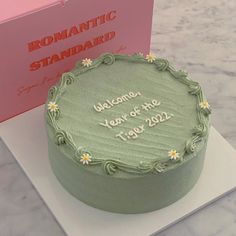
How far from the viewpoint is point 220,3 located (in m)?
1.79

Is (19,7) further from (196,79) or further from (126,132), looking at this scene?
(196,79)

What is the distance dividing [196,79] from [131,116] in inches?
13.2

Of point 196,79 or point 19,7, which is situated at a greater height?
point 19,7

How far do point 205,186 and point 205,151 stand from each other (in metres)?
0.08

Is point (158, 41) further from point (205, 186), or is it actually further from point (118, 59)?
point (205, 186)

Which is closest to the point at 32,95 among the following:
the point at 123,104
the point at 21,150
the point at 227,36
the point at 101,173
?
the point at 21,150

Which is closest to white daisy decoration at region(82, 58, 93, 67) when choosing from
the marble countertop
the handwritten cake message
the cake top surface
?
the cake top surface

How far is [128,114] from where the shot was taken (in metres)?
1.32

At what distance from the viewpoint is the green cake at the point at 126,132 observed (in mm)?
1215

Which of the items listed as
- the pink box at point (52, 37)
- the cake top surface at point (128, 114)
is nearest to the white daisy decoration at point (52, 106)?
the cake top surface at point (128, 114)

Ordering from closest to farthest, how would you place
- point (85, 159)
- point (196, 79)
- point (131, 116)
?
point (85, 159), point (131, 116), point (196, 79)

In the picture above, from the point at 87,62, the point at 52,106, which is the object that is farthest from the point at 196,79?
the point at 52,106

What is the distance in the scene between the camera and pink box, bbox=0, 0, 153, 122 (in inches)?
51.6

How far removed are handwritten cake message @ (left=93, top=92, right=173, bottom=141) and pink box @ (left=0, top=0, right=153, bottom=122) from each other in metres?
0.16
